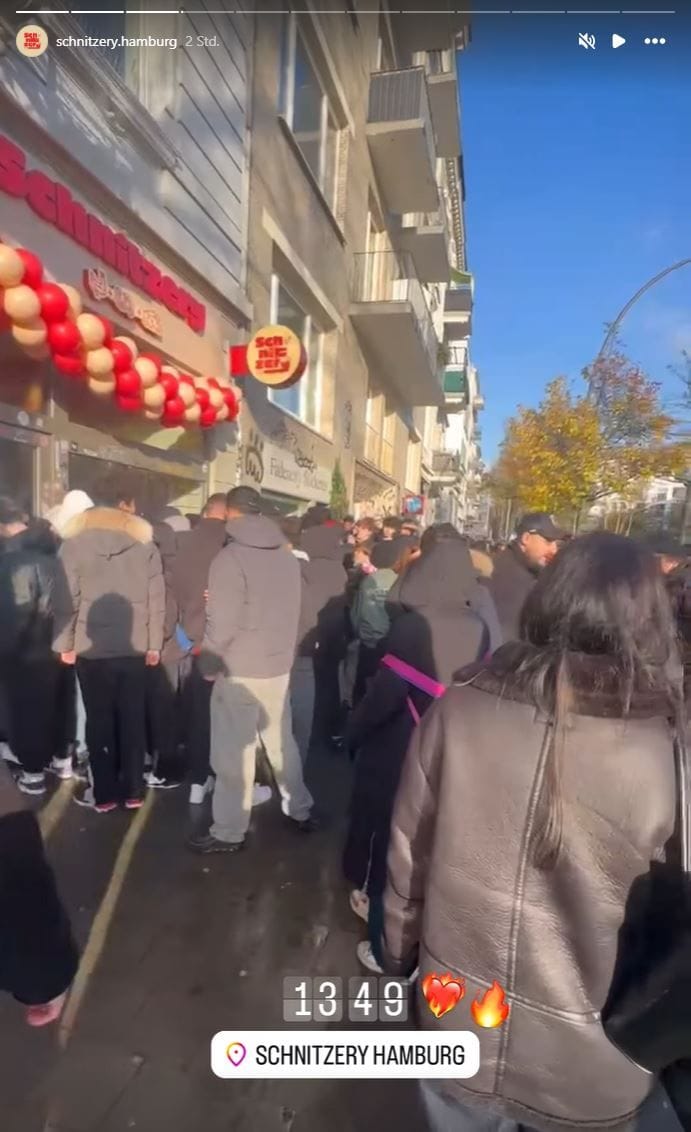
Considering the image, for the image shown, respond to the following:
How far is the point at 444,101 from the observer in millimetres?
13562

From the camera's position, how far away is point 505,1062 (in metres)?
1.17

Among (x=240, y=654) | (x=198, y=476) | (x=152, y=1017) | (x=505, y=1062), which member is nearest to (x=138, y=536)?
(x=240, y=654)

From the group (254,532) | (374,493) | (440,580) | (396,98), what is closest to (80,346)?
(254,532)

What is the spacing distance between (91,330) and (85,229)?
117 cm

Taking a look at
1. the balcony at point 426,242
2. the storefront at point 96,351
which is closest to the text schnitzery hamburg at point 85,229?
the storefront at point 96,351

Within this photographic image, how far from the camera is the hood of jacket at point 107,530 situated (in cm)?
311

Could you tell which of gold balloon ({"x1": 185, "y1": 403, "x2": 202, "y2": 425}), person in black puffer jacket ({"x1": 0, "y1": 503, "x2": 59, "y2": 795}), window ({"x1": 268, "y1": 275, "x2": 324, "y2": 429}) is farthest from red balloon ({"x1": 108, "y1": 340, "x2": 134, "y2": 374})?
window ({"x1": 268, "y1": 275, "x2": 324, "y2": 429})

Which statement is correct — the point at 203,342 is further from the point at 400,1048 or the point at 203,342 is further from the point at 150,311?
the point at 400,1048

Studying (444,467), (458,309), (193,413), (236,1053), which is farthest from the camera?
(444,467)

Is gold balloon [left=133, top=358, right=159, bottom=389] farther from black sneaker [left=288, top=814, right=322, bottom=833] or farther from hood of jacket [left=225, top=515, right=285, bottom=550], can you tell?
black sneaker [left=288, top=814, right=322, bottom=833]

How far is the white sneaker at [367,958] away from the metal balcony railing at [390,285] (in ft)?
39.2

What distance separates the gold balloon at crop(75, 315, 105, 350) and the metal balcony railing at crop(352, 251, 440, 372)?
9294 mm

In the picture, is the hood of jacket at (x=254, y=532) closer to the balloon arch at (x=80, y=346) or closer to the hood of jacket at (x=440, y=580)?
the hood of jacket at (x=440, y=580)

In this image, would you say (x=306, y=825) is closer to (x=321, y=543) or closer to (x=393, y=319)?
(x=321, y=543)
